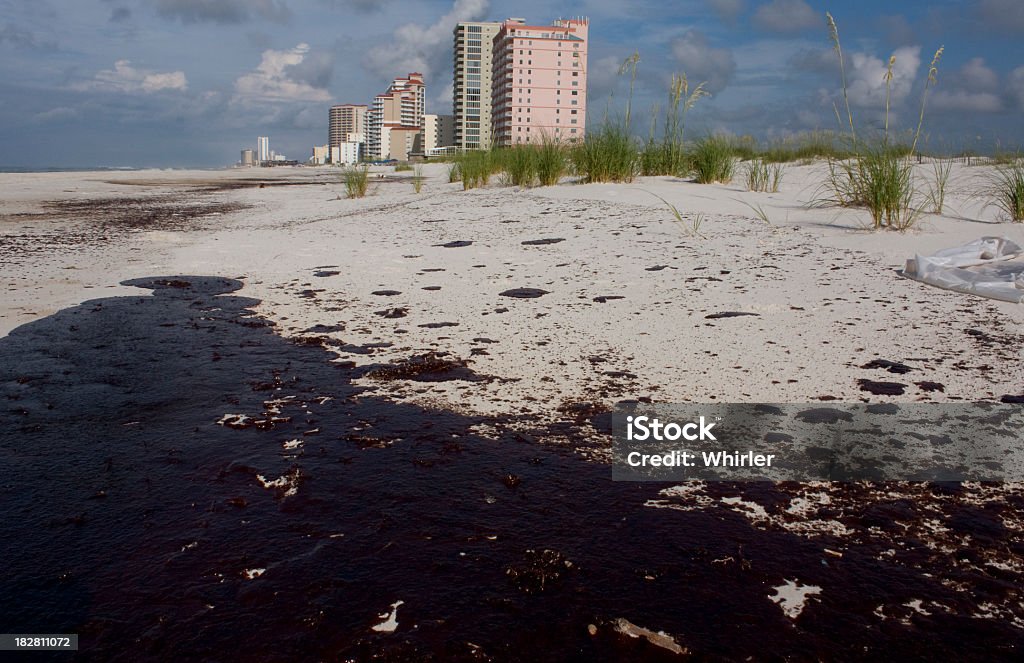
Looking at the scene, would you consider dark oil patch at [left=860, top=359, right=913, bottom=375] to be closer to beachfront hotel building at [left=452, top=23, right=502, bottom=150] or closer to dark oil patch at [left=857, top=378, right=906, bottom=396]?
dark oil patch at [left=857, top=378, right=906, bottom=396]

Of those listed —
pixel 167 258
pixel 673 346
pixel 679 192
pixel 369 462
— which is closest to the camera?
pixel 369 462

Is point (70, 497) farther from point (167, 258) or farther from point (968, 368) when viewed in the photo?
point (167, 258)

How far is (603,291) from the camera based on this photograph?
388cm

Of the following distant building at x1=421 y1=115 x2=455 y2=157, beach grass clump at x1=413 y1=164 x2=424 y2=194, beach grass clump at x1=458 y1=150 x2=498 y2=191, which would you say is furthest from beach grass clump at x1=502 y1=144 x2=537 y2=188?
distant building at x1=421 y1=115 x2=455 y2=157

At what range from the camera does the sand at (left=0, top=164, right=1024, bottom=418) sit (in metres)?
2.61

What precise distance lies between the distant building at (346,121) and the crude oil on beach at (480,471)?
13736 centimetres

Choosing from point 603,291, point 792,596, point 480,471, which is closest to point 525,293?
point 603,291

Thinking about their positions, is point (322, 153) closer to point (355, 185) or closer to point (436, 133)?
point (436, 133)

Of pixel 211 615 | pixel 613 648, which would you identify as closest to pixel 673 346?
pixel 613 648

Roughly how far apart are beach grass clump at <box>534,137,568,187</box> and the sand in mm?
1390

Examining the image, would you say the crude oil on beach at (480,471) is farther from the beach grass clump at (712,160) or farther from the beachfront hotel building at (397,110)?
the beachfront hotel building at (397,110)

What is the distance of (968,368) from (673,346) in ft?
3.46

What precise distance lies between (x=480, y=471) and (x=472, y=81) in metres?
87.5

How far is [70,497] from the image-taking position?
5.60 feet
